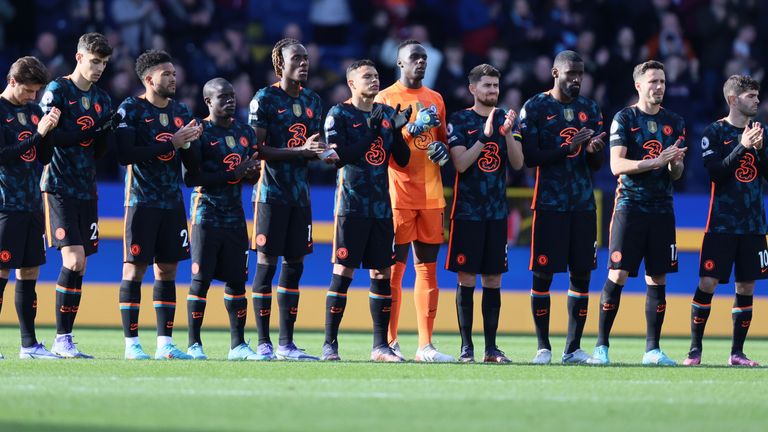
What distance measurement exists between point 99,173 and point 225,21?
3913 millimetres

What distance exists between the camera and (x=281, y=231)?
1062 cm

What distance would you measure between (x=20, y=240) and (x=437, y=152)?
3142 mm

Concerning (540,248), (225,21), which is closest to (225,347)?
(540,248)

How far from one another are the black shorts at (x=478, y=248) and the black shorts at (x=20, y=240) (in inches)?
121

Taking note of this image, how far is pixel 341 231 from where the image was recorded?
420 inches

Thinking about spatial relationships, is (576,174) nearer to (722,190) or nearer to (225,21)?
(722,190)

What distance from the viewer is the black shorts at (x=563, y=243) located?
10633 mm

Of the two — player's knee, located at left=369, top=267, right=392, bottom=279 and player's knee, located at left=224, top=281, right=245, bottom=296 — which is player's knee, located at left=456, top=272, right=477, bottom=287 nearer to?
player's knee, located at left=369, top=267, right=392, bottom=279

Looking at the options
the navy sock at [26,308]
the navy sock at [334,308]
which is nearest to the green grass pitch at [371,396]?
Result: the navy sock at [26,308]

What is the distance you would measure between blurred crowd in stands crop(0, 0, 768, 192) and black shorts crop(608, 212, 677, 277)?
5.68m

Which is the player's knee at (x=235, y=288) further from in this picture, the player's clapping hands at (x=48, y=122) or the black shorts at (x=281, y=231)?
the player's clapping hands at (x=48, y=122)

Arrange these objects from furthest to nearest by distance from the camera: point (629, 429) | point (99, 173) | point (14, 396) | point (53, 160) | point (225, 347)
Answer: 1. point (99, 173)
2. point (225, 347)
3. point (53, 160)
4. point (14, 396)
5. point (629, 429)

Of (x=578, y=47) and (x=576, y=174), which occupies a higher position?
(x=578, y=47)

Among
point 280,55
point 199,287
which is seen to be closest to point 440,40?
point 280,55
